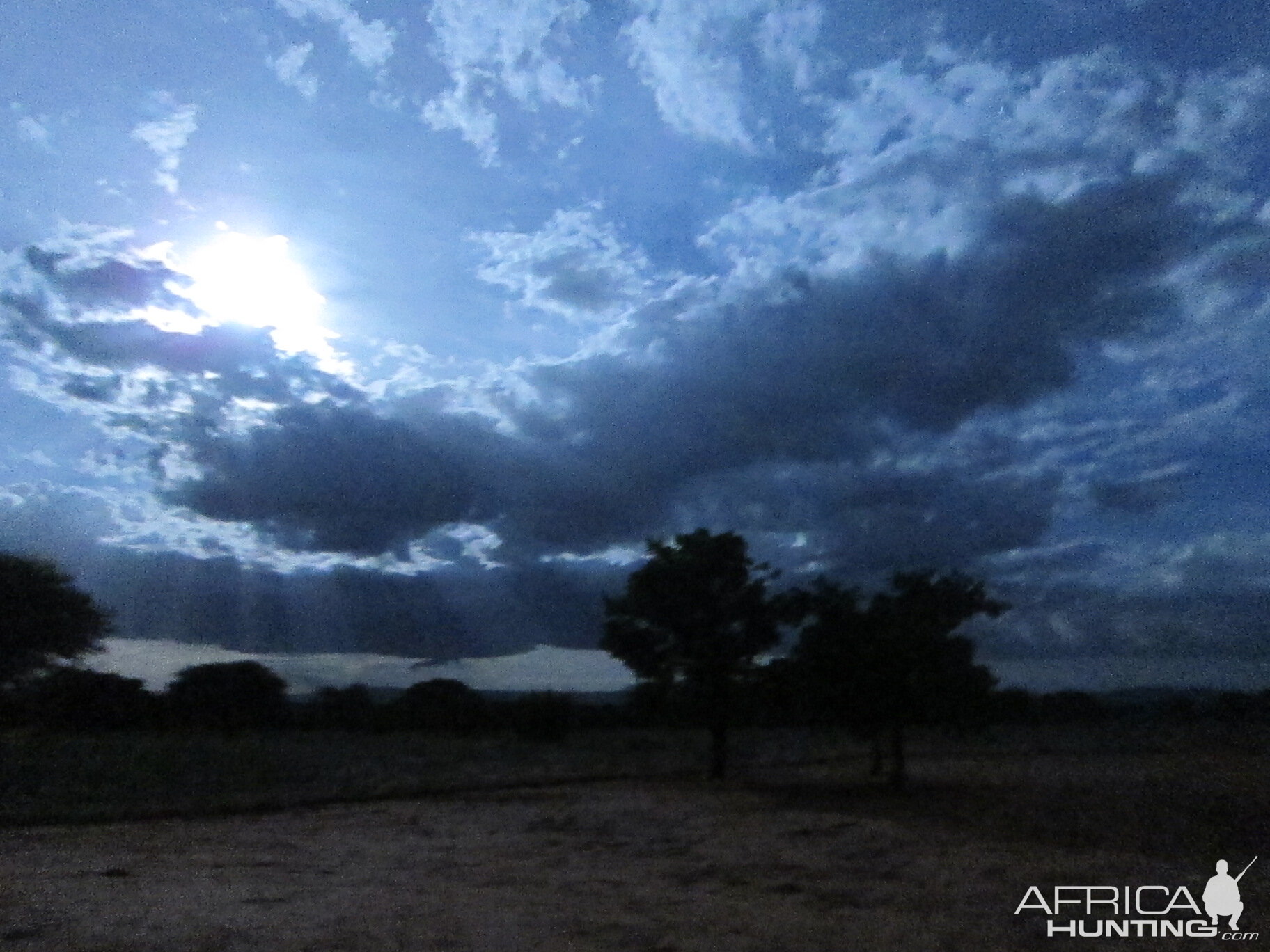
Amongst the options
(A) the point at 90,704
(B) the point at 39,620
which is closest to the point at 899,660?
(B) the point at 39,620

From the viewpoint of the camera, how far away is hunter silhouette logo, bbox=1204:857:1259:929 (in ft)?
32.9

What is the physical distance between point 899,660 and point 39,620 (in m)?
33.2

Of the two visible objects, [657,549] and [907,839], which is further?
[657,549]

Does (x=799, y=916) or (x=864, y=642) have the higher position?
(x=864, y=642)

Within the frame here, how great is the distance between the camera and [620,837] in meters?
16.6

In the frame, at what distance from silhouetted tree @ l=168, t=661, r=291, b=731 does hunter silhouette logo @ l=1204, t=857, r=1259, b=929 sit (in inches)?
2236

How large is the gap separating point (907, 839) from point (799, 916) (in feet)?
19.9

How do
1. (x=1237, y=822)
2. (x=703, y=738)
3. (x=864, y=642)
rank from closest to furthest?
(x=1237, y=822) → (x=864, y=642) → (x=703, y=738)

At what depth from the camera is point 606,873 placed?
13031 millimetres

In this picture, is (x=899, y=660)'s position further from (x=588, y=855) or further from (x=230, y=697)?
(x=230, y=697)

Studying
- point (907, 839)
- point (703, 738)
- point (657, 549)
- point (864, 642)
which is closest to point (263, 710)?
point (703, 738)

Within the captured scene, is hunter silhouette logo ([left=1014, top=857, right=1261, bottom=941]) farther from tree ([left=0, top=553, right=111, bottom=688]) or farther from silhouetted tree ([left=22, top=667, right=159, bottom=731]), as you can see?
silhouetted tree ([left=22, top=667, right=159, bottom=731])

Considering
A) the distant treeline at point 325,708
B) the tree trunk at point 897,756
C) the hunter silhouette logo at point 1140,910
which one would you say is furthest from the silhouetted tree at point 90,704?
the hunter silhouette logo at point 1140,910

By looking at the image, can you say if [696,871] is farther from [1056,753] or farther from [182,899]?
[1056,753]
